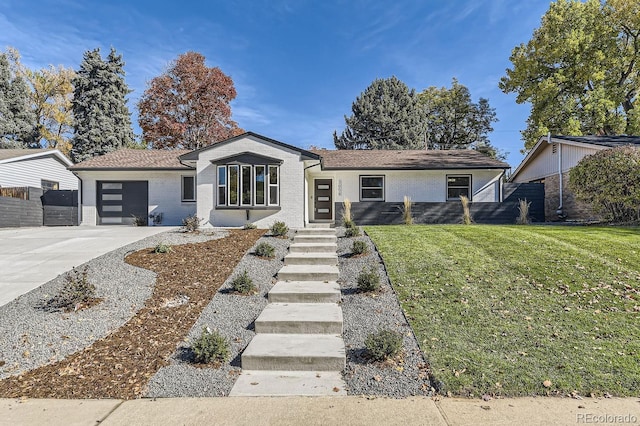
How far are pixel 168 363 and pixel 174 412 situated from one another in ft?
2.72

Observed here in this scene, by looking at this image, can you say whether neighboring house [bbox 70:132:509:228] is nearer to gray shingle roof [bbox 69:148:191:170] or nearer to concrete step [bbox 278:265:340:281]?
gray shingle roof [bbox 69:148:191:170]

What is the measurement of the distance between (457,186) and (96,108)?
23495 millimetres

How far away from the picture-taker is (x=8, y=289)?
18.0 ft

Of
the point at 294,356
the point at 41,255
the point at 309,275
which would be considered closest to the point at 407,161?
the point at 309,275

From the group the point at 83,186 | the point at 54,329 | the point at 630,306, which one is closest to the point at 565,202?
the point at 630,306

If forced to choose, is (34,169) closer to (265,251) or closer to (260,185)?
(260,185)

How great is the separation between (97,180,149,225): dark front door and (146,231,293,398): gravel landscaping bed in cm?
997

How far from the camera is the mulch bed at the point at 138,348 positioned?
3207mm

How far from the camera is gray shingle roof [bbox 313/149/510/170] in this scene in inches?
561

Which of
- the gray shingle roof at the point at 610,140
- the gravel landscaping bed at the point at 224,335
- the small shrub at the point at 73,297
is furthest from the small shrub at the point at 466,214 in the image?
the small shrub at the point at 73,297

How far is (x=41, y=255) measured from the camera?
293 inches

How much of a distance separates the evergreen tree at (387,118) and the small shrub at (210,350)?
23.9 m

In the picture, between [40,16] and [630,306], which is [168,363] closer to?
[630,306]

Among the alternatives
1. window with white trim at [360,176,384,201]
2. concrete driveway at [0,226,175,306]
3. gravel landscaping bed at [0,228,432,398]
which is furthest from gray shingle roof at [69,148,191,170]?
gravel landscaping bed at [0,228,432,398]
